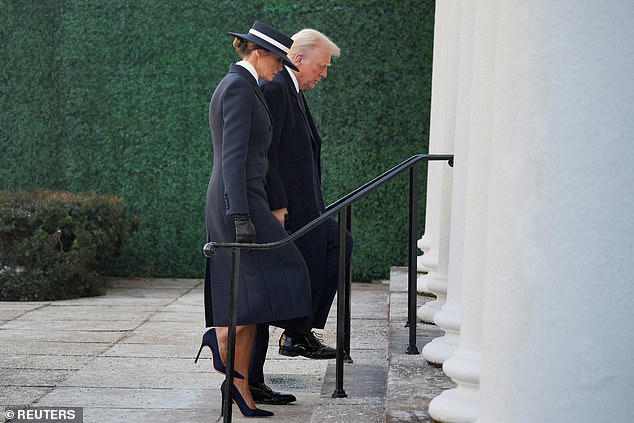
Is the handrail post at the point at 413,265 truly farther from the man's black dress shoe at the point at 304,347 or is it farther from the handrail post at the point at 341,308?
the man's black dress shoe at the point at 304,347

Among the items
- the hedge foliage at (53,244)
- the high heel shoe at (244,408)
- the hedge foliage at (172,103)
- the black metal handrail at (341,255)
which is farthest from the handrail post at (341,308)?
the hedge foliage at (172,103)

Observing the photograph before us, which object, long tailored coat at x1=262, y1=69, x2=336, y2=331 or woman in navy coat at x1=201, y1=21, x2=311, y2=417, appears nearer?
woman in navy coat at x1=201, y1=21, x2=311, y2=417

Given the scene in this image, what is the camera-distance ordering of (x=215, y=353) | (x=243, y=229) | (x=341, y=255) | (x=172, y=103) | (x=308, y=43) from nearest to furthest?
(x=243, y=229) → (x=341, y=255) → (x=215, y=353) → (x=308, y=43) → (x=172, y=103)

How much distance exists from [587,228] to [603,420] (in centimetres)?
38

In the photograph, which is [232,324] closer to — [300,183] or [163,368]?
[300,183]

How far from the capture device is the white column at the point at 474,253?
10.2 ft

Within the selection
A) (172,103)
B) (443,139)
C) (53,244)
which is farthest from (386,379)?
(172,103)

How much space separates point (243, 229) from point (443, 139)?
2.03m

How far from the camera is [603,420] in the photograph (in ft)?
7.17

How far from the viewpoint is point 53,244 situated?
8.77 m

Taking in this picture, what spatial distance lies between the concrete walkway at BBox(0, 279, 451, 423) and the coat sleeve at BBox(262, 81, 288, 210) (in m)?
0.83

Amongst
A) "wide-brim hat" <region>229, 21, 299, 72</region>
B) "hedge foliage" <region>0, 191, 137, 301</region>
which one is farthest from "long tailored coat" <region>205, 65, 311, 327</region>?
"hedge foliage" <region>0, 191, 137, 301</region>

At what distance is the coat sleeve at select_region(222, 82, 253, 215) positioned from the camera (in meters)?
4.25
